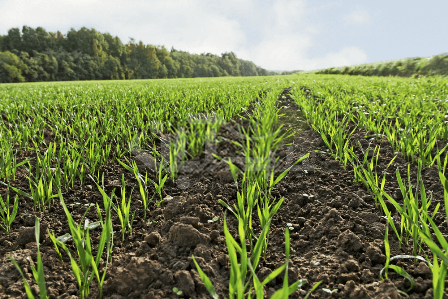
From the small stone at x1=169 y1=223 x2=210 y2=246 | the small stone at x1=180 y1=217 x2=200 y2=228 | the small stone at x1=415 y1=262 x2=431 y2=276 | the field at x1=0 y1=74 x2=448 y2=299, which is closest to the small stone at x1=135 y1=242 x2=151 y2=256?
the field at x1=0 y1=74 x2=448 y2=299

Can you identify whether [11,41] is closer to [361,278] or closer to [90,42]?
[90,42]

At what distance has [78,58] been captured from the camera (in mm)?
40219

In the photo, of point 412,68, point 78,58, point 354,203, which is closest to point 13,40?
point 78,58

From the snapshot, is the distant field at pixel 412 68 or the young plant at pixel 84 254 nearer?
the young plant at pixel 84 254

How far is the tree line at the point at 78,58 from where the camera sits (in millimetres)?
34906

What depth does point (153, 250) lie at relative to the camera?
3.76ft

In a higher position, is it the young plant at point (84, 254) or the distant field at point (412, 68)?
the distant field at point (412, 68)

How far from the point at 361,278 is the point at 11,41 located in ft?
186

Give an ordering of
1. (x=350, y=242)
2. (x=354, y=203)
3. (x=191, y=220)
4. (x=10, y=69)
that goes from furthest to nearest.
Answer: (x=10, y=69) → (x=354, y=203) → (x=191, y=220) → (x=350, y=242)

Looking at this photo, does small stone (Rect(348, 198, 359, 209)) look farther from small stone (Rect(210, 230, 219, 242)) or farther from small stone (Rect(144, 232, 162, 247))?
small stone (Rect(144, 232, 162, 247))

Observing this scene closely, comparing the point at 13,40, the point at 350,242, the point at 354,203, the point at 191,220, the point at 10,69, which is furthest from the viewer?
the point at 13,40

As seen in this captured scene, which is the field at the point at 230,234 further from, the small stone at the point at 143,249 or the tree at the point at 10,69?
the tree at the point at 10,69

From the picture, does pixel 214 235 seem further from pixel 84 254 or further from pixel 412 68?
pixel 412 68

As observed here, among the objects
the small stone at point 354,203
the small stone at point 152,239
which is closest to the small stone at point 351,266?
the small stone at point 354,203
